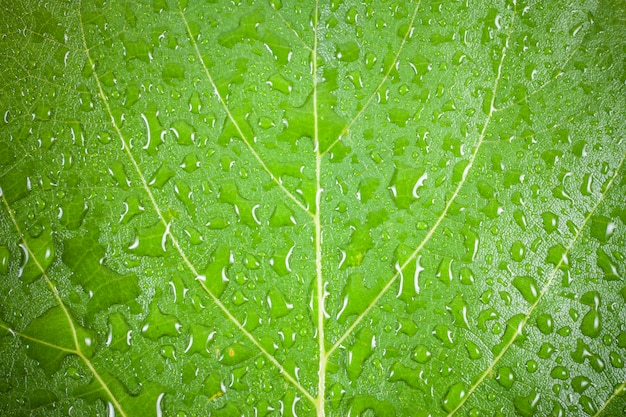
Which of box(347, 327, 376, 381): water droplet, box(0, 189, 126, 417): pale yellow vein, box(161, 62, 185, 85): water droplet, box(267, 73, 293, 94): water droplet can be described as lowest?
box(0, 189, 126, 417): pale yellow vein

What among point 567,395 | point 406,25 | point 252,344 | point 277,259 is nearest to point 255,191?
point 277,259

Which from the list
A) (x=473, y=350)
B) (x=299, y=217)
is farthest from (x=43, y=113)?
(x=473, y=350)

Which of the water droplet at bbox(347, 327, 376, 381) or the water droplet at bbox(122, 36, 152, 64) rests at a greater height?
the water droplet at bbox(122, 36, 152, 64)

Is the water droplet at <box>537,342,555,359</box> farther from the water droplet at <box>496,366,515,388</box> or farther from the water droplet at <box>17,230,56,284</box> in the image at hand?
the water droplet at <box>17,230,56,284</box>

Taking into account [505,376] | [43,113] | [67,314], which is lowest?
[67,314]

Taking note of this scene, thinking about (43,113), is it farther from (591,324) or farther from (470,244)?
(591,324)

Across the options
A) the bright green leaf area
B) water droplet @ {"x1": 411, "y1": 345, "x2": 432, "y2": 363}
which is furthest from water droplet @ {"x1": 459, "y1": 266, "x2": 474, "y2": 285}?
water droplet @ {"x1": 411, "y1": 345, "x2": 432, "y2": 363}

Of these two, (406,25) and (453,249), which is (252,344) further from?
(406,25)

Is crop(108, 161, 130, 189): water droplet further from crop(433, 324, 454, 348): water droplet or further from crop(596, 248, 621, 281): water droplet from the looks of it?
crop(596, 248, 621, 281): water droplet
